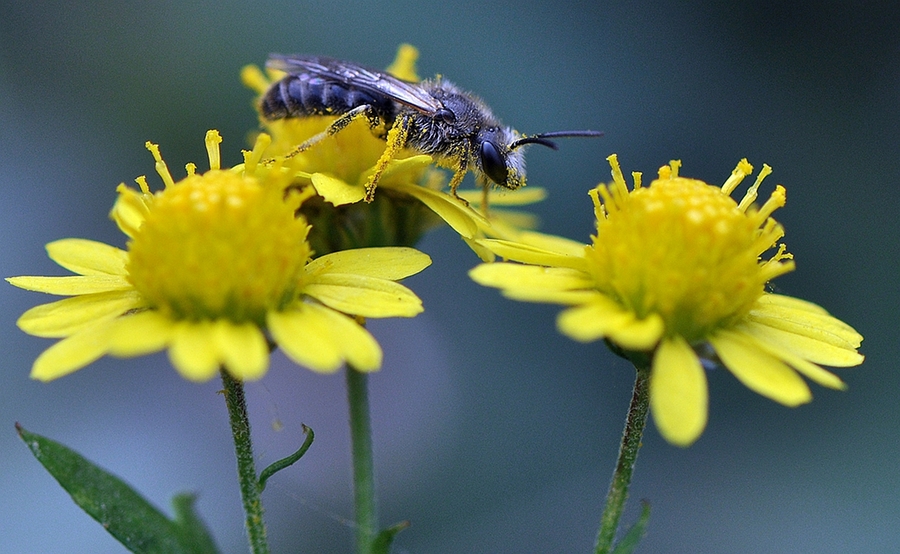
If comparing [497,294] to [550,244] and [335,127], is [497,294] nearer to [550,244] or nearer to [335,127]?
[550,244]

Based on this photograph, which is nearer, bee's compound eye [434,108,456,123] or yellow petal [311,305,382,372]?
yellow petal [311,305,382,372]

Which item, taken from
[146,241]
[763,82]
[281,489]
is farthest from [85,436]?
[763,82]

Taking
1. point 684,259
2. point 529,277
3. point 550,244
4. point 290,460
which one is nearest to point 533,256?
point 529,277

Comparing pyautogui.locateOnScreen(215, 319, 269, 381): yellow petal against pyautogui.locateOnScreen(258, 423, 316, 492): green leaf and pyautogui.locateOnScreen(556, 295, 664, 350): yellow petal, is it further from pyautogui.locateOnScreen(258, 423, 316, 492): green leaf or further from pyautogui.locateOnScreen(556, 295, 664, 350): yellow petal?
pyautogui.locateOnScreen(556, 295, 664, 350): yellow petal

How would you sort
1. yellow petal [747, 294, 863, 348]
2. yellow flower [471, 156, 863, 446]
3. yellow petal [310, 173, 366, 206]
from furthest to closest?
yellow petal [310, 173, 366, 206]
yellow petal [747, 294, 863, 348]
yellow flower [471, 156, 863, 446]

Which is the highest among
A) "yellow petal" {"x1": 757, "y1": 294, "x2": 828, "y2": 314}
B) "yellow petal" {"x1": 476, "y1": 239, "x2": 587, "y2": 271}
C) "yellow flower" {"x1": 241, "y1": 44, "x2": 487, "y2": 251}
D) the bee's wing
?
the bee's wing

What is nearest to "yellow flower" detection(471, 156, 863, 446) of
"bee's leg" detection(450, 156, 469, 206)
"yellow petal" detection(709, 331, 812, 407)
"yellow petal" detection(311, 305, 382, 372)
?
"yellow petal" detection(709, 331, 812, 407)
